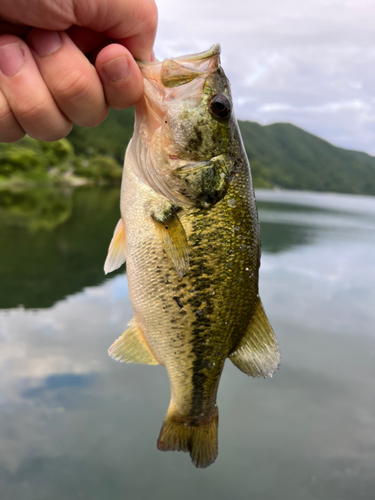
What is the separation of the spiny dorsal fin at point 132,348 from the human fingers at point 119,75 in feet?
4.48

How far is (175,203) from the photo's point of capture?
1.97m

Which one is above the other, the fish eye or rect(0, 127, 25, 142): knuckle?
the fish eye

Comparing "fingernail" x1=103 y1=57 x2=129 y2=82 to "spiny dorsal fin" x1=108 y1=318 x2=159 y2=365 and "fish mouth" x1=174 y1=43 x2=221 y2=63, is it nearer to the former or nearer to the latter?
"fish mouth" x1=174 y1=43 x2=221 y2=63

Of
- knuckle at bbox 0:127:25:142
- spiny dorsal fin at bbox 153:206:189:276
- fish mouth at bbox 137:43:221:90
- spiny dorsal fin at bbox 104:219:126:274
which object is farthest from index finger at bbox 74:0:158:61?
spiny dorsal fin at bbox 104:219:126:274

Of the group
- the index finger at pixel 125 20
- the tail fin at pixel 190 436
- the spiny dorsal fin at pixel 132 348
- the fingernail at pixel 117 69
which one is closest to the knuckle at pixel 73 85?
the fingernail at pixel 117 69

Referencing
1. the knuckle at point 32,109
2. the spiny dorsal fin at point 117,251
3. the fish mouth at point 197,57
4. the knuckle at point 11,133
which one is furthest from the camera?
the spiny dorsal fin at point 117,251

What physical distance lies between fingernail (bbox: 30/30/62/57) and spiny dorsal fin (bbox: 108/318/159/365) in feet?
5.23

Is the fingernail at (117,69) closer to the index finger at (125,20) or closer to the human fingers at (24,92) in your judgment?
the index finger at (125,20)

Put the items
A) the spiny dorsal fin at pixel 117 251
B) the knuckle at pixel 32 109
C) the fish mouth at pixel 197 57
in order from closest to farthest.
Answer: the knuckle at pixel 32 109, the fish mouth at pixel 197 57, the spiny dorsal fin at pixel 117 251

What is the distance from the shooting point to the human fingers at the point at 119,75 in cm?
158

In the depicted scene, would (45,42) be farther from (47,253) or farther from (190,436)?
(47,253)

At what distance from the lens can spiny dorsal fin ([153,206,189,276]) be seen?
1933 millimetres

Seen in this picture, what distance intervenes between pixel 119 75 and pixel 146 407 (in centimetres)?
729

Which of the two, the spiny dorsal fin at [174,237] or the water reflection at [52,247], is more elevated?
the spiny dorsal fin at [174,237]
